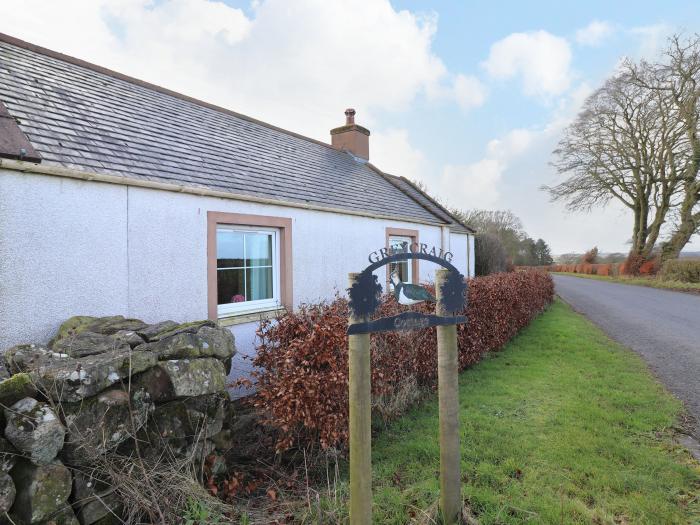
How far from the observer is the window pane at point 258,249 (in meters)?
6.99

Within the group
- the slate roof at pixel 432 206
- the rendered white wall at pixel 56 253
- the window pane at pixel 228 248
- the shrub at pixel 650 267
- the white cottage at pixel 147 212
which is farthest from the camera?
the shrub at pixel 650 267

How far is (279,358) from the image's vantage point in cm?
418

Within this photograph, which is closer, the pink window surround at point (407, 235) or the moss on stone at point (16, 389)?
the moss on stone at point (16, 389)

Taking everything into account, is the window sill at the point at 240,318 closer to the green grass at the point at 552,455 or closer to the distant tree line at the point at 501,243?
the green grass at the point at 552,455

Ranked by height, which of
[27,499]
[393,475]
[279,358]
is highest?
[279,358]

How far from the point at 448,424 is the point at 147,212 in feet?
15.3

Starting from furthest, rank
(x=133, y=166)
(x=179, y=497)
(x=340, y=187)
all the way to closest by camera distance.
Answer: (x=340, y=187) → (x=133, y=166) → (x=179, y=497)

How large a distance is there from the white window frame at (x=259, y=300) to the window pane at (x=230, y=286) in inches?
3.3

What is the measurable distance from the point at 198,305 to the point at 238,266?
1.05 m

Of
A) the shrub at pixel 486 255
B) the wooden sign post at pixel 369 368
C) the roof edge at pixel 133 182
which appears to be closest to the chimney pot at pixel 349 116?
the roof edge at pixel 133 182

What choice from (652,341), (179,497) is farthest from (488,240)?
(179,497)

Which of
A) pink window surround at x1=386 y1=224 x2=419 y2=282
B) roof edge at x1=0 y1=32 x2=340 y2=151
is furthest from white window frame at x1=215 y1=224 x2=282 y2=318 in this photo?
roof edge at x1=0 y1=32 x2=340 y2=151

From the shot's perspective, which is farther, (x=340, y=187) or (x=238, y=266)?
(x=340, y=187)

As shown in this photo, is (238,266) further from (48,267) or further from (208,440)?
(208,440)
